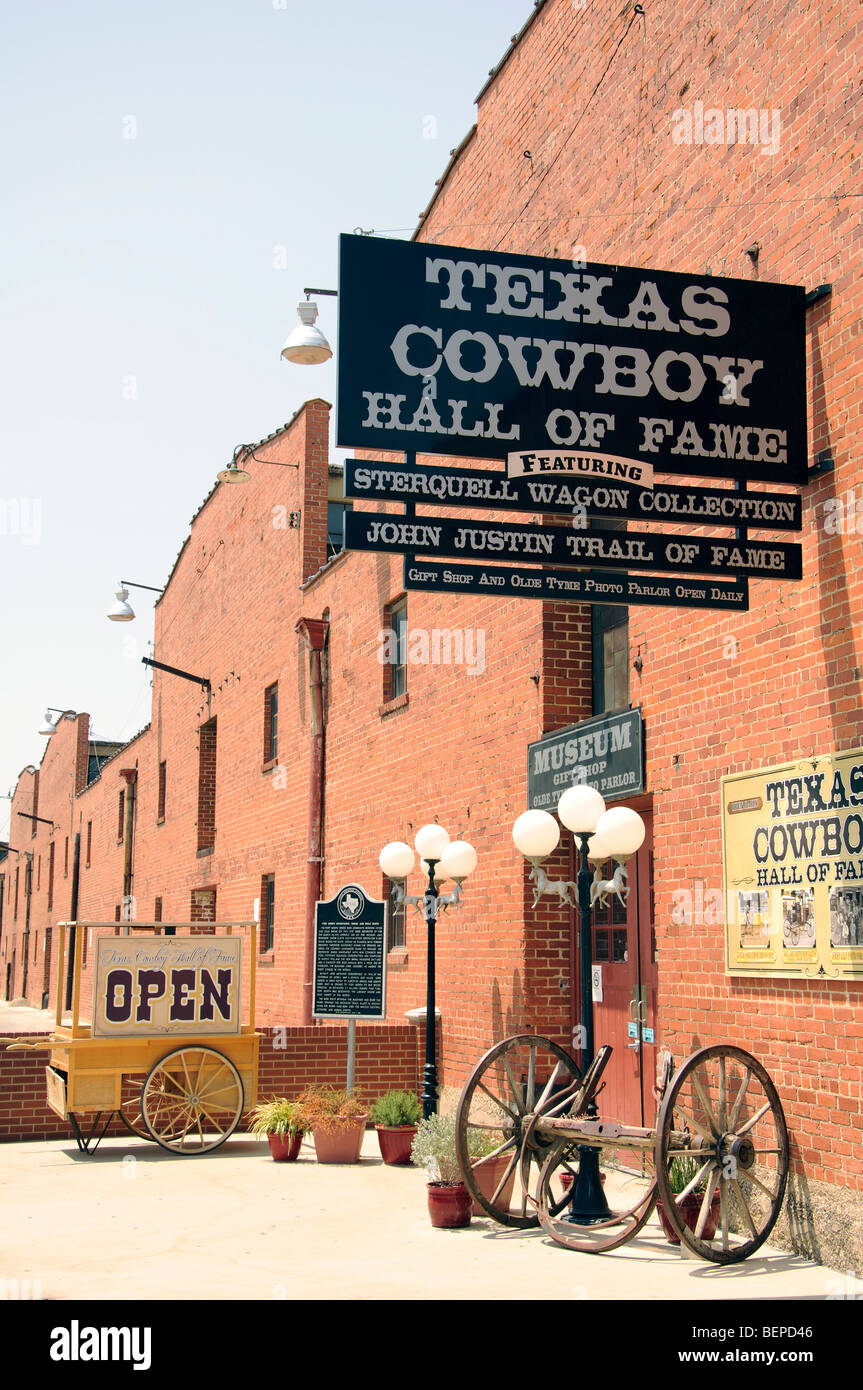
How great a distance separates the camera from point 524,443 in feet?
25.9

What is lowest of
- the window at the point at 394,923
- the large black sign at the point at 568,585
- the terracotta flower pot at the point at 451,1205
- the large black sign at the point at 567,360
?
the terracotta flower pot at the point at 451,1205

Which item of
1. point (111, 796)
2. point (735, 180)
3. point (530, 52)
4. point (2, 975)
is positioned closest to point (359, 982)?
point (735, 180)

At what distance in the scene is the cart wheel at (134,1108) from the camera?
12.5 m

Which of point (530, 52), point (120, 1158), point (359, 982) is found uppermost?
point (530, 52)

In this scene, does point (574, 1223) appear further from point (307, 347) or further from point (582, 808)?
point (307, 347)

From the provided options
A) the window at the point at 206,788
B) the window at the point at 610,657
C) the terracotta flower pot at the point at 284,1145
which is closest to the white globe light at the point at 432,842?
the window at the point at 610,657

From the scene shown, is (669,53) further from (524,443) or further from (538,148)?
(524,443)

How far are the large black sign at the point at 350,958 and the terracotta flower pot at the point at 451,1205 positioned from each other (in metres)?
4.45

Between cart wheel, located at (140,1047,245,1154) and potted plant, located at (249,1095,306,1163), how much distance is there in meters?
0.59

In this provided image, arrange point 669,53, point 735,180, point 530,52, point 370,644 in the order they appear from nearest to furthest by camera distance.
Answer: point 735,180, point 669,53, point 530,52, point 370,644

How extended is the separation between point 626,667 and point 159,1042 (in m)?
5.43

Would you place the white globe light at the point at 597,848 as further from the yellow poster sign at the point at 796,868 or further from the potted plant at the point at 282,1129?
the potted plant at the point at 282,1129

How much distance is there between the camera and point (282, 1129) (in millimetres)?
11922

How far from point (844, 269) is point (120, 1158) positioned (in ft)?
31.3
